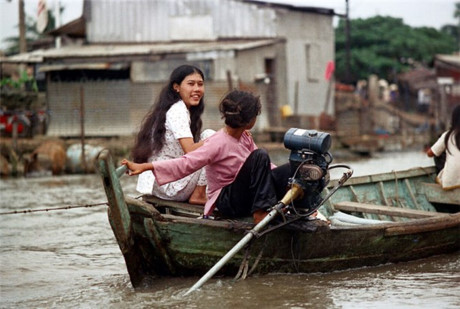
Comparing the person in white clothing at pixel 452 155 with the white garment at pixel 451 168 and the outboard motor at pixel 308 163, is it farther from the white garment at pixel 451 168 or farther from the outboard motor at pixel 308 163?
the outboard motor at pixel 308 163

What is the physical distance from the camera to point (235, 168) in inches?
220

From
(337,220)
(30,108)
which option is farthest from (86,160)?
(337,220)

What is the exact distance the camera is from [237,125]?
546cm

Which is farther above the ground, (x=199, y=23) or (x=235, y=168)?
(x=199, y=23)

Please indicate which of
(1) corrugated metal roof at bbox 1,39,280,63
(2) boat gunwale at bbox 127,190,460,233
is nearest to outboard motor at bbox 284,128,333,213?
→ (2) boat gunwale at bbox 127,190,460,233

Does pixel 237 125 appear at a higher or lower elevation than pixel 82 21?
lower

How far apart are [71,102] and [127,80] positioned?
4.99 ft

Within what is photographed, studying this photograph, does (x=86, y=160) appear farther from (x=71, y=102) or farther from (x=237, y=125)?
(x=237, y=125)

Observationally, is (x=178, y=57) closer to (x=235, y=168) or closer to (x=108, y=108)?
(x=108, y=108)

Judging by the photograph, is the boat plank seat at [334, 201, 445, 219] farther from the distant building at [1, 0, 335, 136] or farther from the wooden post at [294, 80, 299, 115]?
the wooden post at [294, 80, 299, 115]

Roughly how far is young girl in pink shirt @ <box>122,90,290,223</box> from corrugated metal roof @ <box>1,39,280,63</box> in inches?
569

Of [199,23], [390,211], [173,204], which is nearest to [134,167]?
[173,204]

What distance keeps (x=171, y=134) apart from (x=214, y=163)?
479 mm

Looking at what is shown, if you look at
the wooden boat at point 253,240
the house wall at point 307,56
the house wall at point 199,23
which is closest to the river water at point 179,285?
the wooden boat at point 253,240
